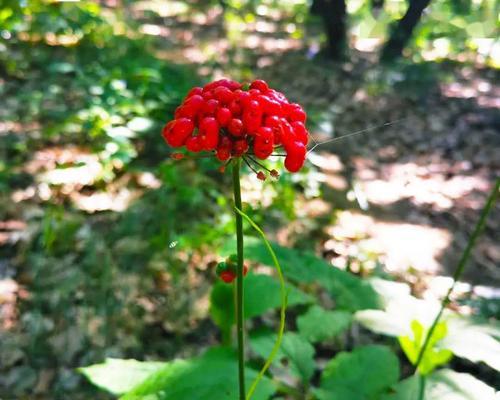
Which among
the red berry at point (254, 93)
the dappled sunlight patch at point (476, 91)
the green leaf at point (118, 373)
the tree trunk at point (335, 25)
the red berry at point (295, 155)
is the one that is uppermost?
the red berry at point (254, 93)

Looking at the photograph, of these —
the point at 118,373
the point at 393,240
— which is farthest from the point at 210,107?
the point at 393,240

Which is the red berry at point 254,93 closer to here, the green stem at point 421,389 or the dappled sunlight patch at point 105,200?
the green stem at point 421,389

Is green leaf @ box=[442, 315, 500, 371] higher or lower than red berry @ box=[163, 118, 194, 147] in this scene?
lower

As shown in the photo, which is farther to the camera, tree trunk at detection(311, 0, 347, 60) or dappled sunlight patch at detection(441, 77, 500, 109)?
tree trunk at detection(311, 0, 347, 60)

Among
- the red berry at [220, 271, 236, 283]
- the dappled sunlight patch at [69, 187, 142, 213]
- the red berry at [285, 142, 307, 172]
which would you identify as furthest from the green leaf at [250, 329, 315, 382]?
the dappled sunlight patch at [69, 187, 142, 213]

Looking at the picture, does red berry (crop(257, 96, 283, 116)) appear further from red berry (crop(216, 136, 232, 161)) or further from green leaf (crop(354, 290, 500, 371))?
A: green leaf (crop(354, 290, 500, 371))

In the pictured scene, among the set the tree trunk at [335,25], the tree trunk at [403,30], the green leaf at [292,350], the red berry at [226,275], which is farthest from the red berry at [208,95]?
the tree trunk at [403,30]

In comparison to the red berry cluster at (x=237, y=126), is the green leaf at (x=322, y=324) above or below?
below
